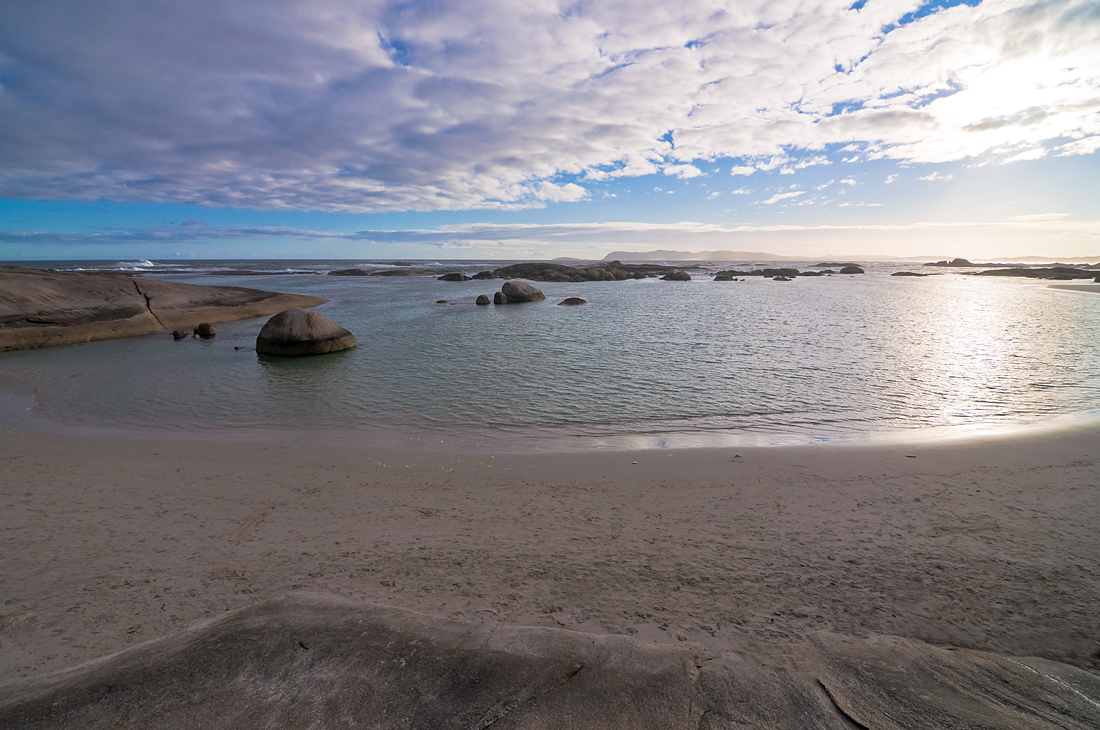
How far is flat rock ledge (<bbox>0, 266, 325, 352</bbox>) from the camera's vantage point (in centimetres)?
1897

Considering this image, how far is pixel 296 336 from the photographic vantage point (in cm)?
1712

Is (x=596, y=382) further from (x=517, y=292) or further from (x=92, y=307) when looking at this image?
(x=517, y=292)

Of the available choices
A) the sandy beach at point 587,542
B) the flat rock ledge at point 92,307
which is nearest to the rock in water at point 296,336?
the sandy beach at point 587,542

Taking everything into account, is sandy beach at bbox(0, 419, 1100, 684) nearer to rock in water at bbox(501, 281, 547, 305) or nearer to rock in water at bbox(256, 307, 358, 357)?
rock in water at bbox(256, 307, 358, 357)

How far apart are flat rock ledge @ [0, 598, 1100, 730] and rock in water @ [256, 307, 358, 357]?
15.1 meters

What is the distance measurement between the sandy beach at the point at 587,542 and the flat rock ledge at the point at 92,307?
16.1m

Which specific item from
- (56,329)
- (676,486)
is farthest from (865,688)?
(56,329)

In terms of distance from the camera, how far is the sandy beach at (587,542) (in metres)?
3.91

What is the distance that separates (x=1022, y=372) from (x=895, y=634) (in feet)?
47.7

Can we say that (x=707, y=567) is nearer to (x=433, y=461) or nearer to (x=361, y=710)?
(x=361, y=710)

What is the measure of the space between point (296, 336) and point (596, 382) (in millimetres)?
11091

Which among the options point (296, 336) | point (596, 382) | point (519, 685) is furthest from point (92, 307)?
point (519, 685)

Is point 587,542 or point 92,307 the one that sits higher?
point 92,307

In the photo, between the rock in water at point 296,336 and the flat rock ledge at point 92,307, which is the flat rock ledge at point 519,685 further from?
the flat rock ledge at point 92,307
